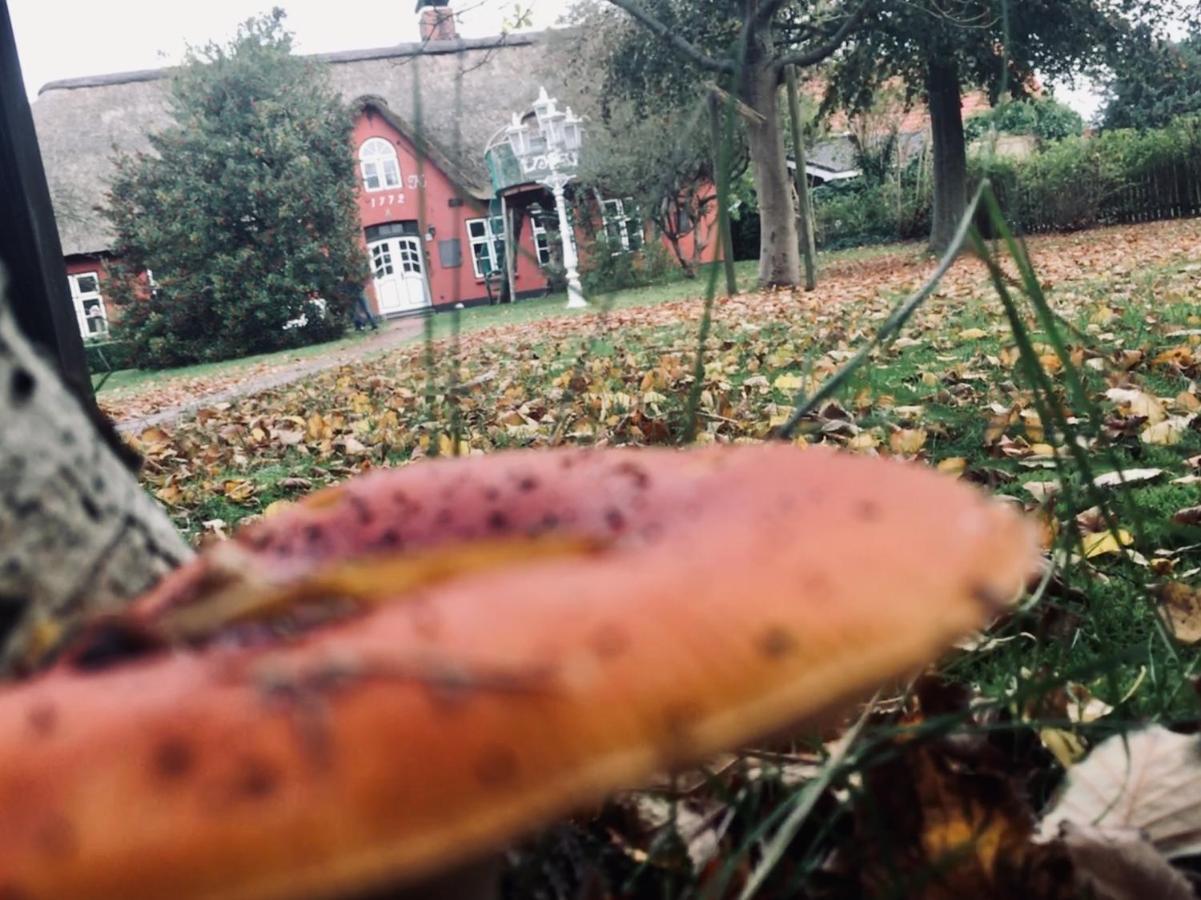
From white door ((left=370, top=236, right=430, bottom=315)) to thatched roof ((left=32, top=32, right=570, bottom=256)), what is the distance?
3.67m

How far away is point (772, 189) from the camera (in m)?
14.5

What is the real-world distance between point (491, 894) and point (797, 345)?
5635mm

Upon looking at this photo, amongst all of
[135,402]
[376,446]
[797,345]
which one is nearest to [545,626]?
[376,446]

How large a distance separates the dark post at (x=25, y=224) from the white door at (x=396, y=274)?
28.0 m

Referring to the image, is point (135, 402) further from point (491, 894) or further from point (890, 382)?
point (491, 894)

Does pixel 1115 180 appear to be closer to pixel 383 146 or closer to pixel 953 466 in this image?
pixel 383 146

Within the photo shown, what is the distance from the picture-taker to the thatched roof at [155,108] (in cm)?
2536

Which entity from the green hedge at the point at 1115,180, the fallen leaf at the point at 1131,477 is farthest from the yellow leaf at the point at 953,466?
the green hedge at the point at 1115,180

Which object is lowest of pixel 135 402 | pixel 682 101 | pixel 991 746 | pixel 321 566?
pixel 135 402

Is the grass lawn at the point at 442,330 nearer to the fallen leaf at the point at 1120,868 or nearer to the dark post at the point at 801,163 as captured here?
the dark post at the point at 801,163

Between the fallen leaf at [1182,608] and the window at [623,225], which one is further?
the window at [623,225]

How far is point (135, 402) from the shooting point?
11.2m

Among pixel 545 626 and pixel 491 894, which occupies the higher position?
pixel 545 626

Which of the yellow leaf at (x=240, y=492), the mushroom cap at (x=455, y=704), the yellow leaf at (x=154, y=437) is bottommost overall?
the yellow leaf at (x=154, y=437)
